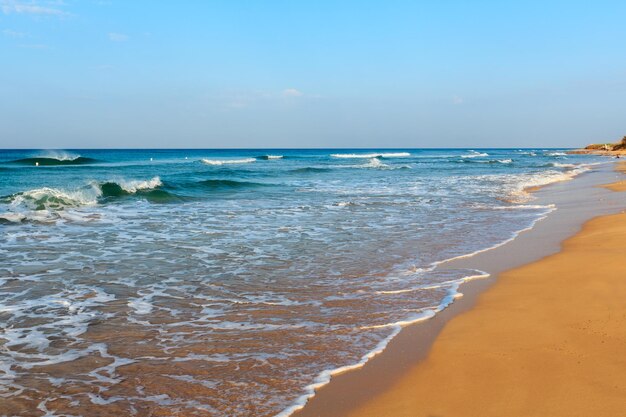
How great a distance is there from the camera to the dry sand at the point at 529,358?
3434mm

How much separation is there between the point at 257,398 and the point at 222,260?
490 cm

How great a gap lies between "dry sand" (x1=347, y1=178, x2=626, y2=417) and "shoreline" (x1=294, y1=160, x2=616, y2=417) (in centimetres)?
9

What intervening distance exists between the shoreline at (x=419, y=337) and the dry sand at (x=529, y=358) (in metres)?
0.09

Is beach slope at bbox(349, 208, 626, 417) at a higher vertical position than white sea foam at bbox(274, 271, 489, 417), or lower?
higher

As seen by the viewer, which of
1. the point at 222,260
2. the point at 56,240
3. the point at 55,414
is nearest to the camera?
the point at 55,414

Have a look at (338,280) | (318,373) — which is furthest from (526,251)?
(318,373)

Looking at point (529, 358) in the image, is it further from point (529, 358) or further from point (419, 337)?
A: point (419, 337)

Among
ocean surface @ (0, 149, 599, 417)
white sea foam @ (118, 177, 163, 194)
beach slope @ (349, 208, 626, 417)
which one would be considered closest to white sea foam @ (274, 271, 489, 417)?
ocean surface @ (0, 149, 599, 417)

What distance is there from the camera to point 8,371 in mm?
4148

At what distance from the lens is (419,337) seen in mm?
4906

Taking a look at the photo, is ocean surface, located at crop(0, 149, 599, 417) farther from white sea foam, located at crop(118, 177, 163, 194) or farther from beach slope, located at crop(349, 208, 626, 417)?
white sea foam, located at crop(118, 177, 163, 194)

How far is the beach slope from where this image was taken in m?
3.44

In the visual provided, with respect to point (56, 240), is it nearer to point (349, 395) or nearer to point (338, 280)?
point (338, 280)

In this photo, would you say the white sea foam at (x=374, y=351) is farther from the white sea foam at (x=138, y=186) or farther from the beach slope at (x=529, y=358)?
the white sea foam at (x=138, y=186)
